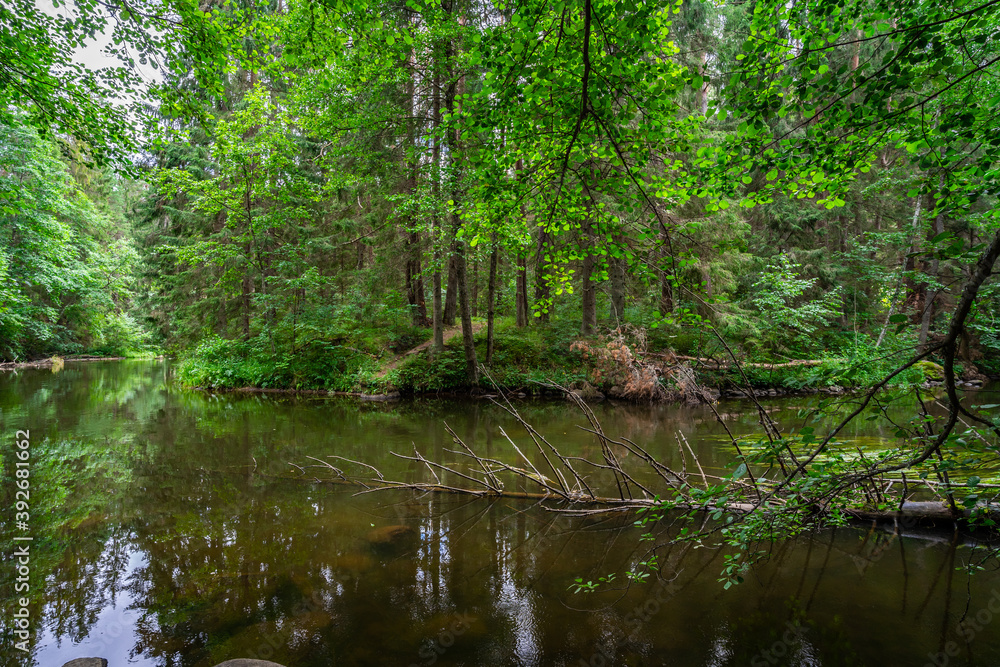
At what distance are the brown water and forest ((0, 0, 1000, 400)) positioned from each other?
1.80m

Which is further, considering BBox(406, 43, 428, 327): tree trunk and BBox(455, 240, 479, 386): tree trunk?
BBox(455, 240, 479, 386): tree trunk

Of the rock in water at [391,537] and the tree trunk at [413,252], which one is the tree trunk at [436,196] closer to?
the tree trunk at [413,252]

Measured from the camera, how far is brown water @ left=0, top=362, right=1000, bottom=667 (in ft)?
10.2

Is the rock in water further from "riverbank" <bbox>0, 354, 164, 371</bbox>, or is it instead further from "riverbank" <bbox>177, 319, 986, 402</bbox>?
"riverbank" <bbox>0, 354, 164, 371</bbox>

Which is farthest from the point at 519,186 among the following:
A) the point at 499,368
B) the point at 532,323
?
the point at 532,323

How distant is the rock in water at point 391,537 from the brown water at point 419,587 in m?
0.06

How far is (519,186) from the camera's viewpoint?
321cm

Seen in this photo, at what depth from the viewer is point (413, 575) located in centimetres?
402

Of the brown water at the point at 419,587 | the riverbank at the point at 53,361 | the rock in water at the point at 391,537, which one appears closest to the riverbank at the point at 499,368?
the brown water at the point at 419,587

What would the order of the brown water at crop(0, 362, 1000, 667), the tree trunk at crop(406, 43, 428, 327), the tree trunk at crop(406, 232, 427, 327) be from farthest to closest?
the tree trunk at crop(406, 232, 427, 327) → the tree trunk at crop(406, 43, 428, 327) → the brown water at crop(0, 362, 1000, 667)

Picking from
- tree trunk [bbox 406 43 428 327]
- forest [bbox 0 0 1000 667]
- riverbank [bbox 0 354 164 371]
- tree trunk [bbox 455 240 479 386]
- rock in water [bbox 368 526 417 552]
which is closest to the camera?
forest [bbox 0 0 1000 667]

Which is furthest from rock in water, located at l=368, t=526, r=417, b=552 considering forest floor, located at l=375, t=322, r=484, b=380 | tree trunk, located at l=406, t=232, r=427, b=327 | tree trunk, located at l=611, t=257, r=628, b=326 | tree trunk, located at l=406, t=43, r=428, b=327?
tree trunk, located at l=406, t=232, r=427, b=327

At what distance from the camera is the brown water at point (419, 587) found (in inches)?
123

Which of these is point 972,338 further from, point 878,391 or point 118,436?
point 118,436
